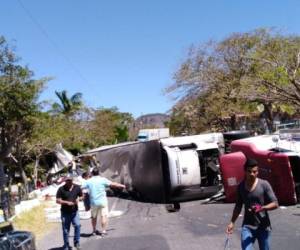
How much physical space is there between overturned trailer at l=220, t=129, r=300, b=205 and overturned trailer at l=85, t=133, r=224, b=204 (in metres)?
1.41

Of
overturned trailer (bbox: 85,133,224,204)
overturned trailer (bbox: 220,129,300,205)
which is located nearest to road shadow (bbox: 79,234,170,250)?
overturned trailer (bbox: 220,129,300,205)

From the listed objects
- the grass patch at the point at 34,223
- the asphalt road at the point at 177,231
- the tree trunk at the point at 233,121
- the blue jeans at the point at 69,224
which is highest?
the tree trunk at the point at 233,121

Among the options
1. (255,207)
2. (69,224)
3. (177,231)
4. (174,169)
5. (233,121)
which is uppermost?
(233,121)

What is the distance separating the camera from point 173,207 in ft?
59.3

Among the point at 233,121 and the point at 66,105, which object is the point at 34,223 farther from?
the point at 66,105

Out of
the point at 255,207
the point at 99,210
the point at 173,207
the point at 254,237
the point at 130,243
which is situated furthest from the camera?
the point at 173,207

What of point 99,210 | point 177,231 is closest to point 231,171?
point 177,231

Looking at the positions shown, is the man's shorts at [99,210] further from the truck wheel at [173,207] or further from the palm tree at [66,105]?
the palm tree at [66,105]

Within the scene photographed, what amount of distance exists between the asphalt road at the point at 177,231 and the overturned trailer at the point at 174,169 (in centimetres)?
89

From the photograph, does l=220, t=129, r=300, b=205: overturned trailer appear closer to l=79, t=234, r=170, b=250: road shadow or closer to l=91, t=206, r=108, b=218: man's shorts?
l=79, t=234, r=170, b=250: road shadow

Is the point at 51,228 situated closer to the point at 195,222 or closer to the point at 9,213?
the point at 9,213

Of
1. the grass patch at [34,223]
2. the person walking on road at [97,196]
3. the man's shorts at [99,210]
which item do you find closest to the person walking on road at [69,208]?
the person walking on road at [97,196]

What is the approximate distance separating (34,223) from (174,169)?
4909mm

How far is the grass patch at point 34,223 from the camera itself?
50.1 feet
